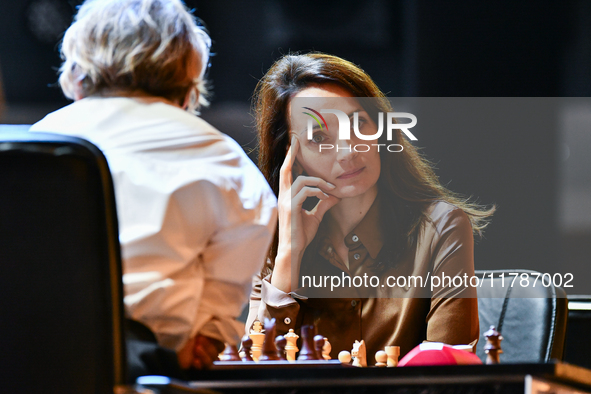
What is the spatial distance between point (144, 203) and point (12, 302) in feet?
0.76

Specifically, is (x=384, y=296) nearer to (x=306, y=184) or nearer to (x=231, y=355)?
(x=306, y=184)

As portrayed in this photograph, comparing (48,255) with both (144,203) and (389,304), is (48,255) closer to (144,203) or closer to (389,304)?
(144,203)

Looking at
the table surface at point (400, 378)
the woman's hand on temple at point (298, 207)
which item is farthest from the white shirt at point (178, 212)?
the woman's hand on temple at point (298, 207)

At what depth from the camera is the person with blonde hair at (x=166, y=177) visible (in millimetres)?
794

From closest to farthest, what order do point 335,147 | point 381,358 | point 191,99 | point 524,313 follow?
point 191,99 < point 381,358 < point 524,313 < point 335,147

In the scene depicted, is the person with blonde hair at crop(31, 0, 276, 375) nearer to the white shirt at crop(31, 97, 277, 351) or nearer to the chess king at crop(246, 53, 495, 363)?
the white shirt at crop(31, 97, 277, 351)

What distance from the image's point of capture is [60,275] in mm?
630

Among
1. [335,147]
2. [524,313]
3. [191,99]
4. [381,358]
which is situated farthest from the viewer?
[335,147]

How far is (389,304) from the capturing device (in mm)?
2004

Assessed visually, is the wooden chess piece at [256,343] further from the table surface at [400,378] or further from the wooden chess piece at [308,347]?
the table surface at [400,378]

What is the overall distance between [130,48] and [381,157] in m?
1.34

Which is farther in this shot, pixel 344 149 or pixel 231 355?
pixel 344 149

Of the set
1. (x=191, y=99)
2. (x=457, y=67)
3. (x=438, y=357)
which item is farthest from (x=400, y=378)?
(x=457, y=67)

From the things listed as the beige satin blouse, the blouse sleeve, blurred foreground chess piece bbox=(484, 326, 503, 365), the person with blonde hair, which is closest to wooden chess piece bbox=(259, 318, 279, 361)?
the person with blonde hair
